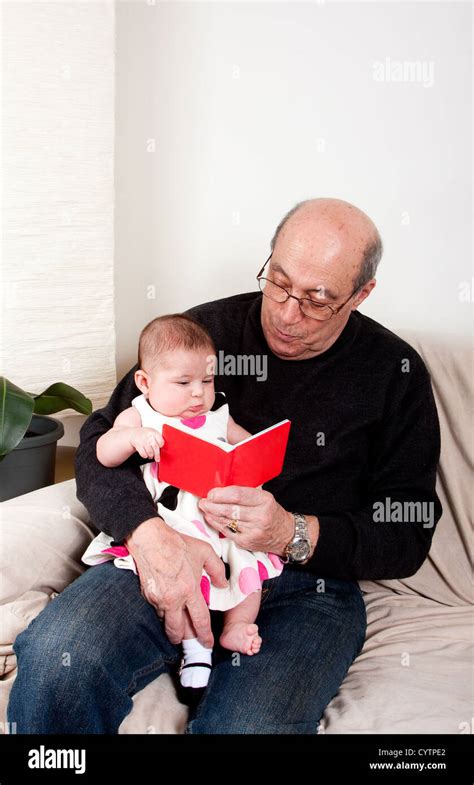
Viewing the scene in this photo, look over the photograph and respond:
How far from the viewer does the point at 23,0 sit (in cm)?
216

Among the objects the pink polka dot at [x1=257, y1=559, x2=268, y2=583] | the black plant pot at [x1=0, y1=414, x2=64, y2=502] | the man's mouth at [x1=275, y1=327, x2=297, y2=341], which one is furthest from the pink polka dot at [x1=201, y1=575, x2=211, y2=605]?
the black plant pot at [x1=0, y1=414, x2=64, y2=502]

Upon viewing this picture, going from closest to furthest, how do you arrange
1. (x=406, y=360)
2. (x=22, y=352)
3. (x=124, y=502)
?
(x=124, y=502) < (x=406, y=360) < (x=22, y=352)

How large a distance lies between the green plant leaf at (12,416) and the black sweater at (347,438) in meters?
0.31

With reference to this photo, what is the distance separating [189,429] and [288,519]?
27 cm

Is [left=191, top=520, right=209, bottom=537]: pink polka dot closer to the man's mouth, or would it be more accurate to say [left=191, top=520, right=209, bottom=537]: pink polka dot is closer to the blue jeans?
the blue jeans

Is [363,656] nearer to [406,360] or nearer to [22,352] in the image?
[406,360]

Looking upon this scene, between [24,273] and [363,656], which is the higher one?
[24,273]

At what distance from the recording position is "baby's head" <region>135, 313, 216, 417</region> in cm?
158

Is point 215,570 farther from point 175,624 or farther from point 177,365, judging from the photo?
point 177,365

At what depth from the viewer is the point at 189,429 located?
1518mm

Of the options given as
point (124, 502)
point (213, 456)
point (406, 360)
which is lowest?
point (124, 502)

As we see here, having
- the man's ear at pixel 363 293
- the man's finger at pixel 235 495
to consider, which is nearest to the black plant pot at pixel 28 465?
the man's finger at pixel 235 495

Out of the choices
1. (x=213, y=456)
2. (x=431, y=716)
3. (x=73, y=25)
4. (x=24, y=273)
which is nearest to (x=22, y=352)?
(x=24, y=273)

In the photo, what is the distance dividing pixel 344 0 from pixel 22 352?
1.33m
